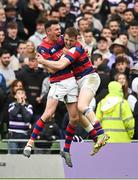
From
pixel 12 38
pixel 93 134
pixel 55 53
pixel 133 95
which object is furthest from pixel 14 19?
pixel 93 134

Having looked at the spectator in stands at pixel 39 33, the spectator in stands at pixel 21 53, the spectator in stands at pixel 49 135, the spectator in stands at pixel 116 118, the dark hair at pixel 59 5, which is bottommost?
the spectator in stands at pixel 49 135

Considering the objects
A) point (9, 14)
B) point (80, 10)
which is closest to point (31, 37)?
point (9, 14)

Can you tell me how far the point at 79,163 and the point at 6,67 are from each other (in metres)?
3.77

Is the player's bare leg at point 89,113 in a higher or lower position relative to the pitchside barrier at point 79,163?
higher

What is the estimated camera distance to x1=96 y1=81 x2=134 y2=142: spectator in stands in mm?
17422

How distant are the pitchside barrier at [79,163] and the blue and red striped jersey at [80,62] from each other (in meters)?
1.57

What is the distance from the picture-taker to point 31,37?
21.7 metres

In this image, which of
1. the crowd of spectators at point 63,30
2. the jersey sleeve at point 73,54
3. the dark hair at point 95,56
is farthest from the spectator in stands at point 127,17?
the jersey sleeve at point 73,54

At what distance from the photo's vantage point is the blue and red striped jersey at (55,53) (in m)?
15.8

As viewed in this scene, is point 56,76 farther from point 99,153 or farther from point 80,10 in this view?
point 80,10

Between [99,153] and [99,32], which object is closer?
[99,153]

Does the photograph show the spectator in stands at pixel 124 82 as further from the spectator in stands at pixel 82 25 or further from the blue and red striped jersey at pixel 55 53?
the spectator in stands at pixel 82 25

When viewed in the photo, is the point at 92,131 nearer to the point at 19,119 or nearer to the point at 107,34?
the point at 19,119

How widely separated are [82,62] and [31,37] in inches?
235
